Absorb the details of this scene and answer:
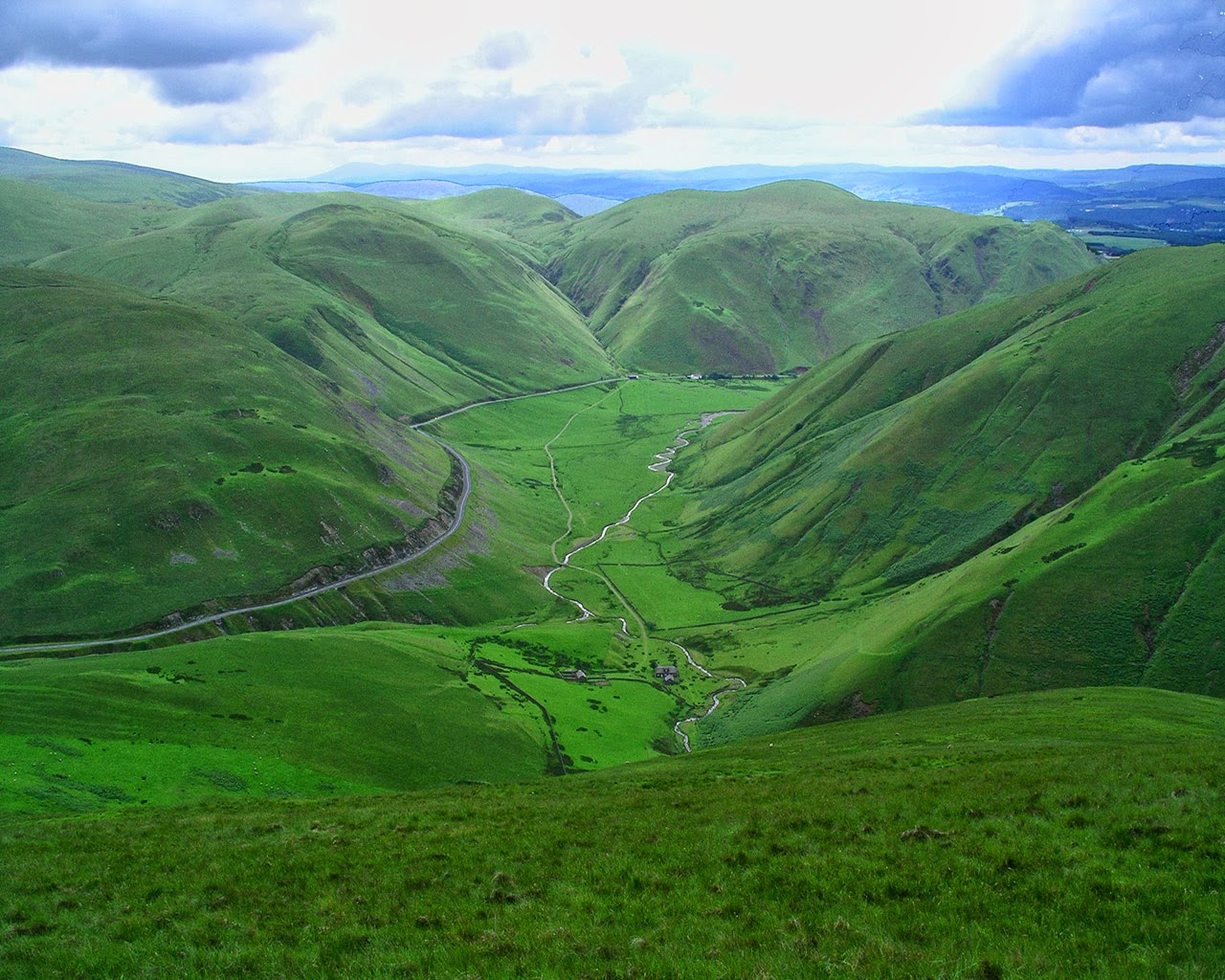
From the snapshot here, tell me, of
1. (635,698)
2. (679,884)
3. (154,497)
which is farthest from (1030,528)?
(154,497)

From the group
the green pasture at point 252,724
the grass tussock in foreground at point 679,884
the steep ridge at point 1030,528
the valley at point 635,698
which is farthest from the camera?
the steep ridge at point 1030,528

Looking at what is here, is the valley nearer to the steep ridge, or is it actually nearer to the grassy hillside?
the steep ridge

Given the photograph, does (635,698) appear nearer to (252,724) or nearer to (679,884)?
(252,724)

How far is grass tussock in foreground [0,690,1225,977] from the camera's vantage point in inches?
679

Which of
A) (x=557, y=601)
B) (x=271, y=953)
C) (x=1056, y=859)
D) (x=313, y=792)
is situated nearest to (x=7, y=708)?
(x=313, y=792)

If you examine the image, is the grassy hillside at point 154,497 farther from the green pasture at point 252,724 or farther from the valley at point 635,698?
the green pasture at point 252,724

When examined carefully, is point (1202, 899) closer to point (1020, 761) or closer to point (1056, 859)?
point (1056, 859)

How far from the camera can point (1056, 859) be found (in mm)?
21422

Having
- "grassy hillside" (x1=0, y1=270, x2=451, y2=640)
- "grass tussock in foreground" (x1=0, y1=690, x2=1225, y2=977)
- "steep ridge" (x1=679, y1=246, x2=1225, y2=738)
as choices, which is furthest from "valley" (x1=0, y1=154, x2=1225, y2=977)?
"grassy hillside" (x1=0, y1=270, x2=451, y2=640)

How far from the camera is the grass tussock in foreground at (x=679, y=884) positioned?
17.2 meters

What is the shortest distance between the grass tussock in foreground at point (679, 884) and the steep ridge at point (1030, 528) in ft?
217

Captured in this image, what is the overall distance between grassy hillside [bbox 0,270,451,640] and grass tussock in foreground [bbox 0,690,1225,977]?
371 feet

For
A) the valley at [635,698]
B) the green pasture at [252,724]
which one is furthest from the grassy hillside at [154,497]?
→ the green pasture at [252,724]

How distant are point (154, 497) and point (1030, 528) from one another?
150794 millimetres
